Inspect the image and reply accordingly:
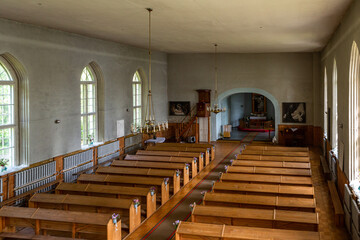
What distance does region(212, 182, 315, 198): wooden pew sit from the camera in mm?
9094

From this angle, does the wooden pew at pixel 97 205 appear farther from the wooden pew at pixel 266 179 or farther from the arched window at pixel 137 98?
the arched window at pixel 137 98

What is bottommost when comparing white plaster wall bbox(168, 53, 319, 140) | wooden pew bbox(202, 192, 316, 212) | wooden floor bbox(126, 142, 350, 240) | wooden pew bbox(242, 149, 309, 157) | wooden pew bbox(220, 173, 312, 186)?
wooden floor bbox(126, 142, 350, 240)

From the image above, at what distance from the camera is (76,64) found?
45.3 ft

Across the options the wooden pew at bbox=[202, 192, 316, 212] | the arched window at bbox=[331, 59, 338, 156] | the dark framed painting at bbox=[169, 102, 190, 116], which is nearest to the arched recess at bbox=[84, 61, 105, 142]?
the dark framed painting at bbox=[169, 102, 190, 116]

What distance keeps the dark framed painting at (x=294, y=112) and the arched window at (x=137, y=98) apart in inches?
336

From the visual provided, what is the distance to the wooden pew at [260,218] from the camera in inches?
278

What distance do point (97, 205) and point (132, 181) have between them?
89.5 inches

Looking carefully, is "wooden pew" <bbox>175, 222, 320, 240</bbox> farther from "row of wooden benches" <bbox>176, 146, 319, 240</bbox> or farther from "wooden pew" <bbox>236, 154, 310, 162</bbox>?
"wooden pew" <bbox>236, 154, 310, 162</bbox>

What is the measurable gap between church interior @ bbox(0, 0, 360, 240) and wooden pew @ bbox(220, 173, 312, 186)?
0.12ft

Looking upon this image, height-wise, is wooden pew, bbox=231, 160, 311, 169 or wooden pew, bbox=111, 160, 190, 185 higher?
wooden pew, bbox=231, 160, 311, 169

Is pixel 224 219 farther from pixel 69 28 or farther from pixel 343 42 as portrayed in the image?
pixel 69 28

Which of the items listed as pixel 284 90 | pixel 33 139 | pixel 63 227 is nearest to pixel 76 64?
pixel 33 139

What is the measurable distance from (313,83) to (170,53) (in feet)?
28.4

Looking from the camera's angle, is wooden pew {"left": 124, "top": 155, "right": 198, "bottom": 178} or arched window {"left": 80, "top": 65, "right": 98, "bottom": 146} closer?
wooden pew {"left": 124, "top": 155, "right": 198, "bottom": 178}
